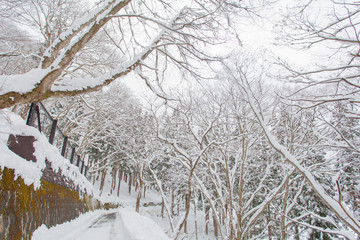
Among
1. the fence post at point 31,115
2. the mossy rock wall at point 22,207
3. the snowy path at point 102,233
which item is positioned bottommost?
the snowy path at point 102,233

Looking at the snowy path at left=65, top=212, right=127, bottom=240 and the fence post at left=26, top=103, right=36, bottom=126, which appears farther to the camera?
the fence post at left=26, top=103, right=36, bottom=126

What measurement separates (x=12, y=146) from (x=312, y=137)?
33.3 feet

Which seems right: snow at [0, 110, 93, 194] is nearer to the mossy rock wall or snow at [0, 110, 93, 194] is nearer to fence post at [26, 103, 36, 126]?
the mossy rock wall

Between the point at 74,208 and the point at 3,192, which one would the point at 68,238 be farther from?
the point at 74,208

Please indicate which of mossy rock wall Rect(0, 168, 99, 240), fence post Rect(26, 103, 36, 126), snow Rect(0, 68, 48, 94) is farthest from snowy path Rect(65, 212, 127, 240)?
snow Rect(0, 68, 48, 94)

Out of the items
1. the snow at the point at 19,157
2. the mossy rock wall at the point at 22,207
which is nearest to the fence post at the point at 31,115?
the snow at the point at 19,157

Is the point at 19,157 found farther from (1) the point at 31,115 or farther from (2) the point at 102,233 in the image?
(2) the point at 102,233

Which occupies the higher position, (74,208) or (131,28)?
(131,28)

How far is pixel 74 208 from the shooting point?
20.7 feet

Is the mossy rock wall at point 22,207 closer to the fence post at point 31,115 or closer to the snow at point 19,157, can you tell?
the snow at point 19,157

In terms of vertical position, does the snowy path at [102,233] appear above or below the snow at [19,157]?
below

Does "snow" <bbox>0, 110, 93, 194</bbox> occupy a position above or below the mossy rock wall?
above

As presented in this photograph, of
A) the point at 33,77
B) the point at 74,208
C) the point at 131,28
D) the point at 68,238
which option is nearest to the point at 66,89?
the point at 33,77

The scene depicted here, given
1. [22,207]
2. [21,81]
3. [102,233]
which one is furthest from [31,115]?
[102,233]
